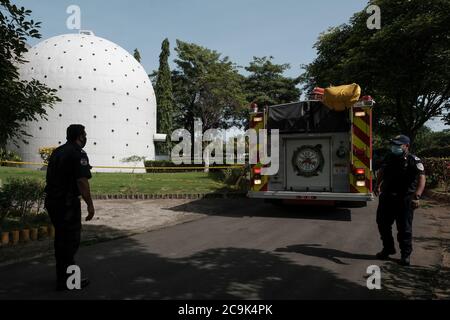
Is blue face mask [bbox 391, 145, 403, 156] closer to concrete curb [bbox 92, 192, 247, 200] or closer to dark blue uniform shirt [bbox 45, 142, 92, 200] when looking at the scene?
dark blue uniform shirt [bbox 45, 142, 92, 200]

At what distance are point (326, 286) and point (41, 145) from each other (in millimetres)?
33803

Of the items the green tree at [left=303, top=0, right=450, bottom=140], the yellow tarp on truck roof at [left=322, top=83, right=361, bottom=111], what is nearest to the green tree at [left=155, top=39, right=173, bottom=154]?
the green tree at [left=303, top=0, right=450, bottom=140]

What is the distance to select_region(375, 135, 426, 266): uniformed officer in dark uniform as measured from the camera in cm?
552

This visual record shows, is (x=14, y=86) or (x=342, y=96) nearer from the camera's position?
(x=14, y=86)

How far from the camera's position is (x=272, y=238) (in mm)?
7277

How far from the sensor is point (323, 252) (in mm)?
6168

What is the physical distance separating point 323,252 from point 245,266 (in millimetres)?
1611

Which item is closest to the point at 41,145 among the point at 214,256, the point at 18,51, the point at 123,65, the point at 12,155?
the point at 12,155

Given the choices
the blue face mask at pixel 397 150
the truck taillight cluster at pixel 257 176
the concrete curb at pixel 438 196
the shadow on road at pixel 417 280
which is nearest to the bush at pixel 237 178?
the truck taillight cluster at pixel 257 176

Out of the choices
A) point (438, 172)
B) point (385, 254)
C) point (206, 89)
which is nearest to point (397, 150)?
point (385, 254)

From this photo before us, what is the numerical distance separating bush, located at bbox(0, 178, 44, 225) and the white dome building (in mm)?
26418

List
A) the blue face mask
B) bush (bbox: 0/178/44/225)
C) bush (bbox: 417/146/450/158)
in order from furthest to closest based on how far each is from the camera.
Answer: bush (bbox: 417/146/450/158), bush (bbox: 0/178/44/225), the blue face mask

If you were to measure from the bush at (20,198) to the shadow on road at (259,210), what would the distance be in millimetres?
4252

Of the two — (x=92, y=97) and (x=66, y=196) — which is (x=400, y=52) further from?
(x=92, y=97)
